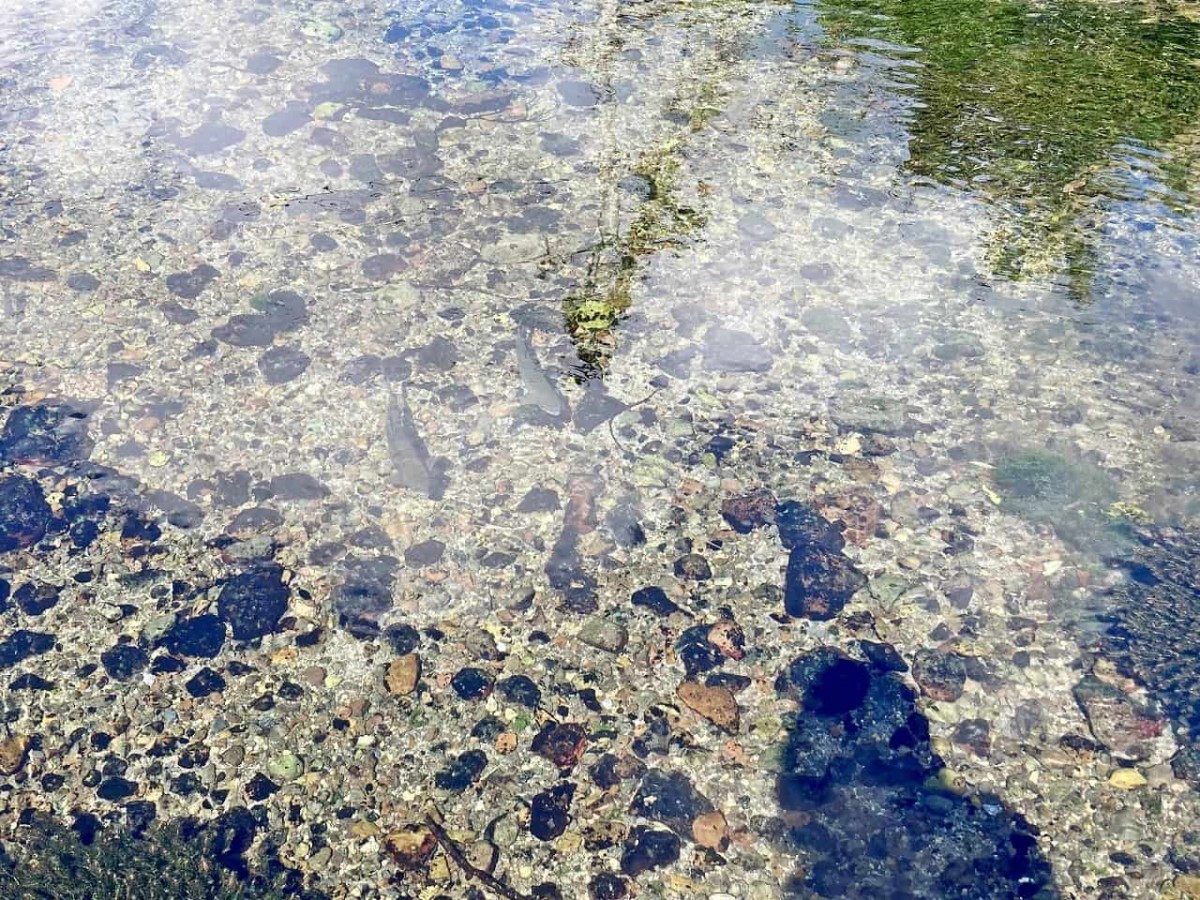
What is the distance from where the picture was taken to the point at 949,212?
3.99m

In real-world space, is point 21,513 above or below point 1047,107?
below

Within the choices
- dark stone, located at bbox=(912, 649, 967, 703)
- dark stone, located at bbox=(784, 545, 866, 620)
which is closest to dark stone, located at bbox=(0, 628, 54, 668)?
dark stone, located at bbox=(784, 545, 866, 620)

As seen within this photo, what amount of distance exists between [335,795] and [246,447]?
53.3 inches

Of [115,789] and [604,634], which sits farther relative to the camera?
[604,634]

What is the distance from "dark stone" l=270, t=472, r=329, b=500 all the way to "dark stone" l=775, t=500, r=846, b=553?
4.94 feet

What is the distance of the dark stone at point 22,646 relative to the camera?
8.43 feet

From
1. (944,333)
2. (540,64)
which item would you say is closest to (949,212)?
(944,333)

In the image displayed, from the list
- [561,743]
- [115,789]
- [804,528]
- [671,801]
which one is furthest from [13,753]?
[804,528]

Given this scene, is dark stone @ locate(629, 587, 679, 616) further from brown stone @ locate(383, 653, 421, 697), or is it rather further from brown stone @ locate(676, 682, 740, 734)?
brown stone @ locate(383, 653, 421, 697)

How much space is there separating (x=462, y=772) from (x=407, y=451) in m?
1.19

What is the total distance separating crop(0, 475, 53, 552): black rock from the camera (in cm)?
287

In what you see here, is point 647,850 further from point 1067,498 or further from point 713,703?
point 1067,498

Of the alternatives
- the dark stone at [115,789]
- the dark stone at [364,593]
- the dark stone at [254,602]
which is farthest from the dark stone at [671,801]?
the dark stone at [115,789]

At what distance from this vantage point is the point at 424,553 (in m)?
2.85
